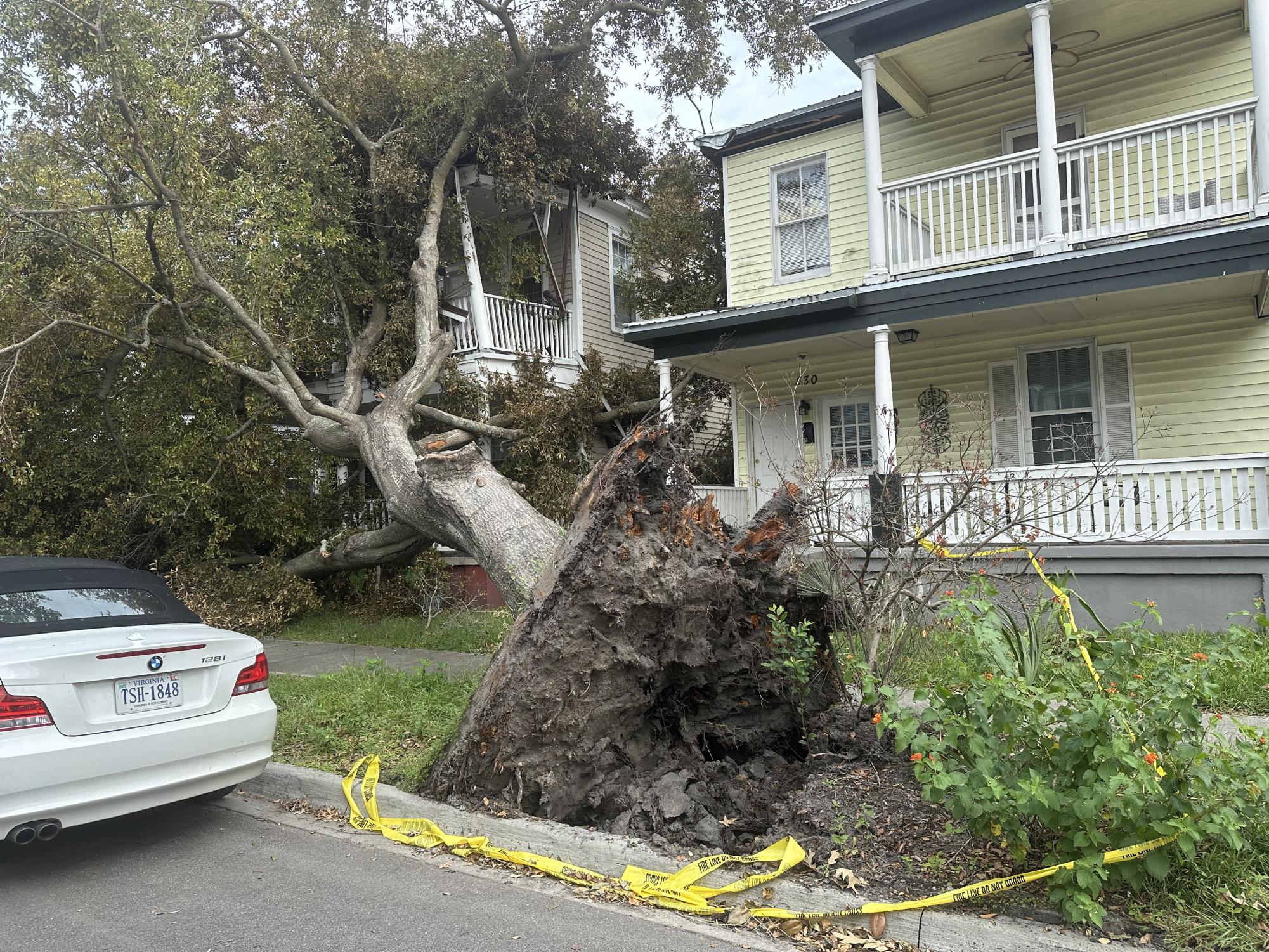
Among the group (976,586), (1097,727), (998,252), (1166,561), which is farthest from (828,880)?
(998,252)

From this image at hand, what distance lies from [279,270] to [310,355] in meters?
2.55

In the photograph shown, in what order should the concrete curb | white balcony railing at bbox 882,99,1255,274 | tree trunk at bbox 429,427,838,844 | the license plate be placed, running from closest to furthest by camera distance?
1. the concrete curb
2. the license plate
3. tree trunk at bbox 429,427,838,844
4. white balcony railing at bbox 882,99,1255,274

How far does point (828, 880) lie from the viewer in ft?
12.1

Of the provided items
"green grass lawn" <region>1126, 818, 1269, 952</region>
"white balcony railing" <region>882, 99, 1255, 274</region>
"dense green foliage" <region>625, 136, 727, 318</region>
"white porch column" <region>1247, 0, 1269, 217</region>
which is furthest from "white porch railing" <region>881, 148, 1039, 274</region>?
"green grass lawn" <region>1126, 818, 1269, 952</region>

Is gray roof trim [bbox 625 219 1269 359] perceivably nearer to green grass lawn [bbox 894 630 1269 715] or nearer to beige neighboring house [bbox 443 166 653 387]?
beige neighboring house [bbox 443 166 653 387]

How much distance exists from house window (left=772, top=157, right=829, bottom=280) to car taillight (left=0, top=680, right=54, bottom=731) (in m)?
12.1

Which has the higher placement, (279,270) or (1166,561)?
(279,270)

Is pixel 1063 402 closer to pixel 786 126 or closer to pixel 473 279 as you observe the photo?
pixel 786 126

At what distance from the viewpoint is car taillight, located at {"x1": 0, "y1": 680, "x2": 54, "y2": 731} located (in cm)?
393

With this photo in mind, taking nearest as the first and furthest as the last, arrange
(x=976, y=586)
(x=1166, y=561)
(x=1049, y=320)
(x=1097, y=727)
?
(x=1097, y=727) < (x=976, y=586) < (x=1166, y=561) < (x=1049, y=320)

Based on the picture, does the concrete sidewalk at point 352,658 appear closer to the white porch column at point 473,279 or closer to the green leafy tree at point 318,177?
the green leafy tree at point 318,177

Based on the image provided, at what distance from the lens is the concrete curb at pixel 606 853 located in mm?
3244

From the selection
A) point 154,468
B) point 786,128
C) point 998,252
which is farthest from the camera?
point 786,128

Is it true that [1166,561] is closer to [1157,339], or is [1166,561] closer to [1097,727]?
[1157,339]
